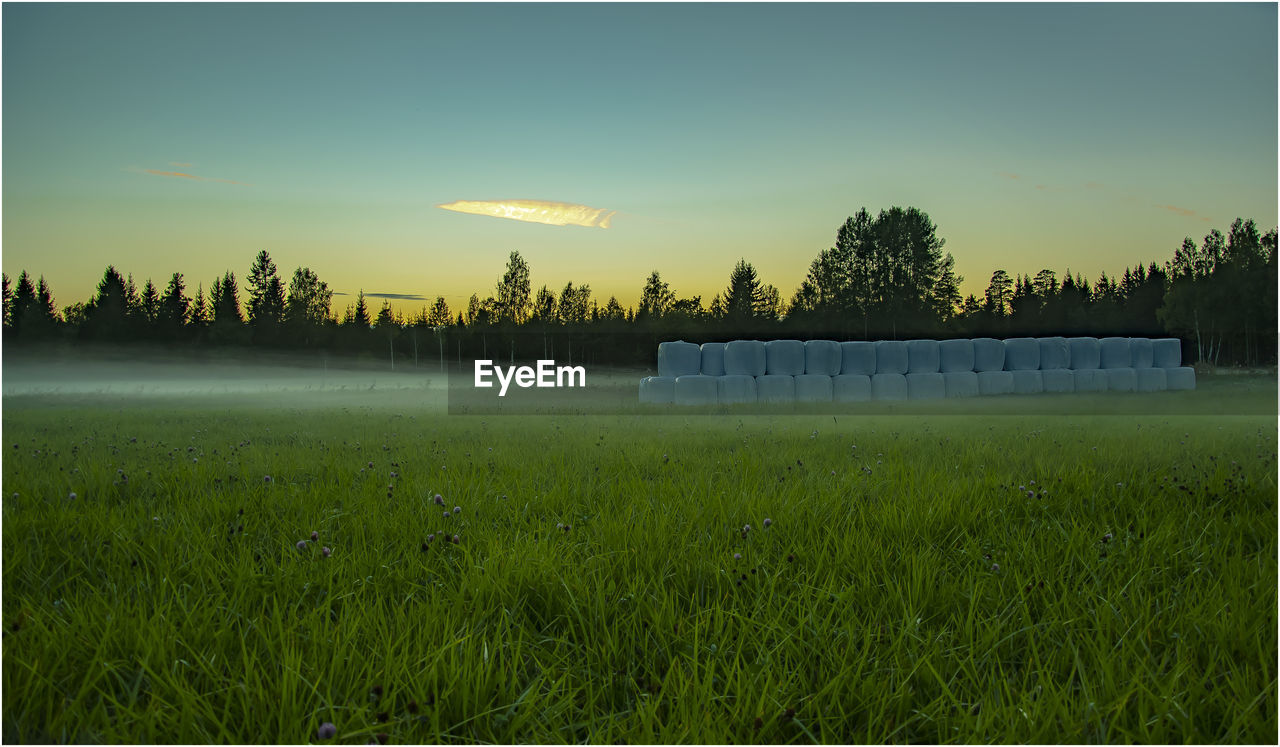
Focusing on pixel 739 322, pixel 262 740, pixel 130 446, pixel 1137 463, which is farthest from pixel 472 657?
pixel 739 322

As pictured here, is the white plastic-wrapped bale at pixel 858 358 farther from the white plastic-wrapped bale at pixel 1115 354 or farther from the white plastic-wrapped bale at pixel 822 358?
the white plastic-wrapped bale at pixel 1115 354

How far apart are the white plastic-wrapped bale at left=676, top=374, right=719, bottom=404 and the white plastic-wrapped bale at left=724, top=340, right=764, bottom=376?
90cm

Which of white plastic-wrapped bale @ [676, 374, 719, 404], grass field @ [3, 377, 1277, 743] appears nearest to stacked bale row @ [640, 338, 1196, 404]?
white plastic-wrapped bale @ [676, 374, 719, 404]

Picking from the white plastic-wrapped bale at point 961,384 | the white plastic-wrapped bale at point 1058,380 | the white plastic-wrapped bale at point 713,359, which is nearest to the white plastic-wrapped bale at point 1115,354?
the white plastic-wrapped bale at point 1058,380

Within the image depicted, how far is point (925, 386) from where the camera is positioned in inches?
710

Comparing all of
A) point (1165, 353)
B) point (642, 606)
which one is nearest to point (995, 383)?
point (1165, 353)

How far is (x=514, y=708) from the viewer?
157 cm

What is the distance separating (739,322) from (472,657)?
120ft

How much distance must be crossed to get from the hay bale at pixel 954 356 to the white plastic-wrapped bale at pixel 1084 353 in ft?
12.4

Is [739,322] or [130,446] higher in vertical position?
[739,322]

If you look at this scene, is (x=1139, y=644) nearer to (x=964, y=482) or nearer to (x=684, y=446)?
(x=964, y=482)

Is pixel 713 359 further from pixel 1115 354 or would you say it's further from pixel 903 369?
pixel 1115 354

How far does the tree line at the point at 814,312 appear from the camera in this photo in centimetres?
2730

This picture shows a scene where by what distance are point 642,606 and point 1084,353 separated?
889 inches
